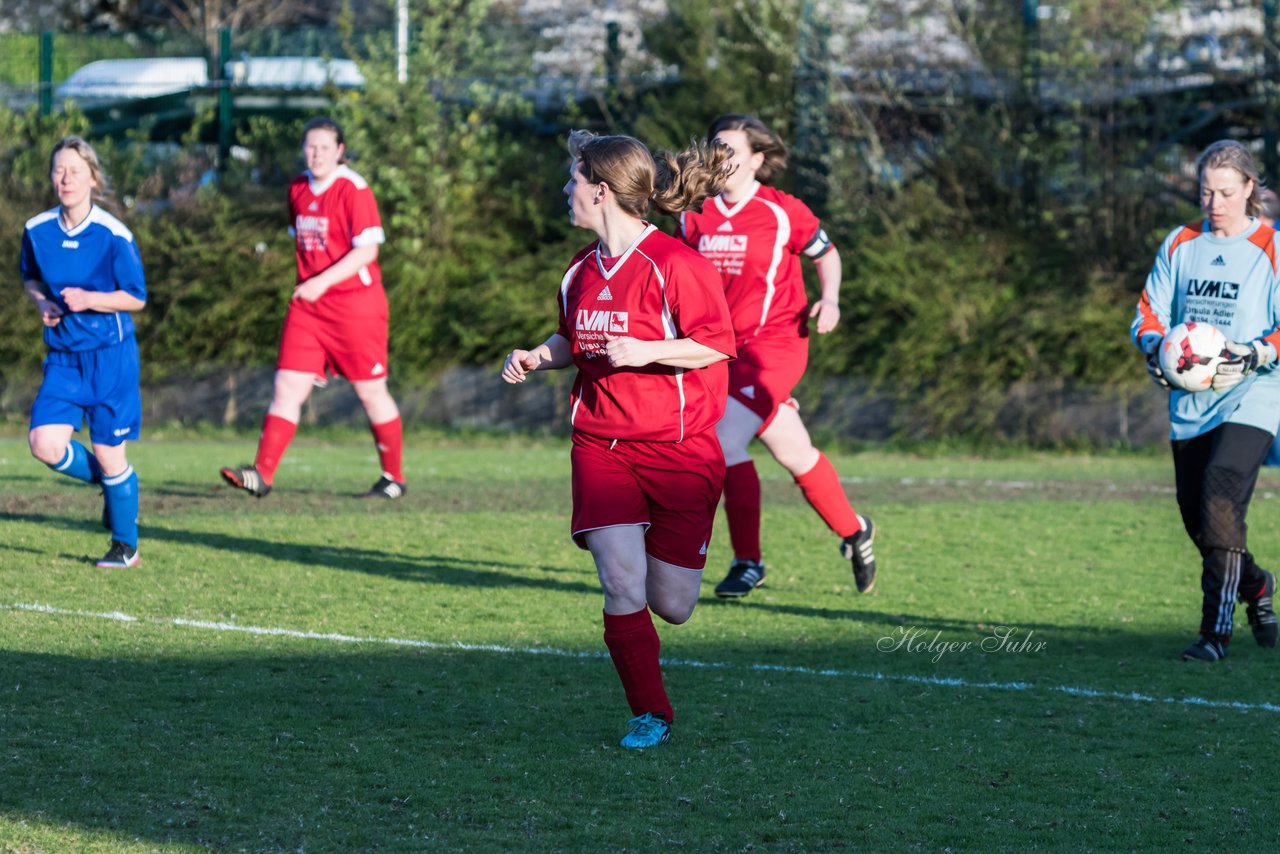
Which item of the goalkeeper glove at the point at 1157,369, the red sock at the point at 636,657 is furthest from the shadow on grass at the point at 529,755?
the goalkeeper glove at the point at 1157,369

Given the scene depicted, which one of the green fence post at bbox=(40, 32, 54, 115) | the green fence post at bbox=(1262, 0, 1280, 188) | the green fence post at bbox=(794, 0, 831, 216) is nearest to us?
the green fence post at bbox=(1262, 0, 1280, 188)

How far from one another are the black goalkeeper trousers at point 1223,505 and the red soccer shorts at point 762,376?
1.84 meters

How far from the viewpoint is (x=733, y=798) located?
4.19 m

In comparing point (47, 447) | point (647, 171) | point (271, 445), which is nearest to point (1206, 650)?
point (647, 171)

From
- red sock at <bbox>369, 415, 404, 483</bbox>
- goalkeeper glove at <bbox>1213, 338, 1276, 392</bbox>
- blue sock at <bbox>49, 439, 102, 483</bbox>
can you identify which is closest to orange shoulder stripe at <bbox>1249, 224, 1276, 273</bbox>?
goalkeeper glove at <bbox>1213, 338, 1276, 392</bbox>

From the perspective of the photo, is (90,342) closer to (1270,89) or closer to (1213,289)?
(1213,289)

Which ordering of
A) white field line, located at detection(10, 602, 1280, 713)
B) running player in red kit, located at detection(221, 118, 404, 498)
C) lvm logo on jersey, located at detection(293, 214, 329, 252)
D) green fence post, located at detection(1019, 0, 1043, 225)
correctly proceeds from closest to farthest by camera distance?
1. white field line, located at detection(10, 602, 1280, 713)
2. running player in red kit, located at detection(221, 118, 404, 498)
3. lvm logo on jersey, located at detection(293, 214, 329, 252)
4. green fence post, located at detection(1019, 0, 1043, 225)

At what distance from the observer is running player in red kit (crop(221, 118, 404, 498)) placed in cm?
961

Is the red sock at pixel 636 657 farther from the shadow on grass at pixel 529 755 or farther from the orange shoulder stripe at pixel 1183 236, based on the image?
the orange shoulder stripe at pixel 1183 236

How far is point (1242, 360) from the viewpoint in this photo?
5.91 meters

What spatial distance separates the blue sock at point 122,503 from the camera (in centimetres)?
740

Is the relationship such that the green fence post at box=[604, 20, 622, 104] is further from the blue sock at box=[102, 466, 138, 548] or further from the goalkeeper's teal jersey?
the goalkeeper's teal jersey

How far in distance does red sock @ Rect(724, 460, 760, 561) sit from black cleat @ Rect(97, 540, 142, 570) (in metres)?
2.77

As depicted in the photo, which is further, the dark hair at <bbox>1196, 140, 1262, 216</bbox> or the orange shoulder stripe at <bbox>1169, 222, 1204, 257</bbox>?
the orange shoulder stripe at <bbox>1169, 222, 1204, 257</bbox>
